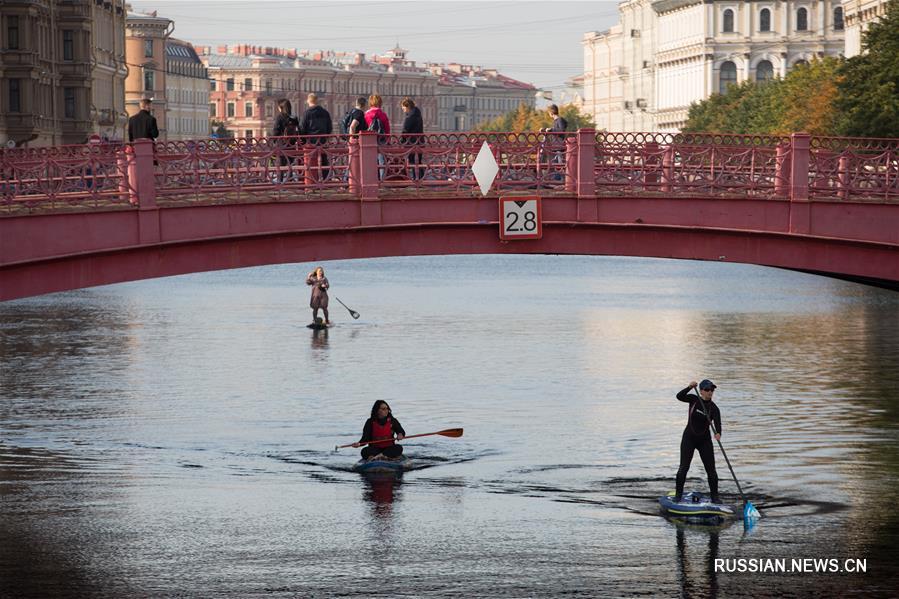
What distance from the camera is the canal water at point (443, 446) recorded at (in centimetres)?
2836

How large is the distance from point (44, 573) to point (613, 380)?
87.1ft

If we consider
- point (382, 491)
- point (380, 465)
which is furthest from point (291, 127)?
point (380, 465)

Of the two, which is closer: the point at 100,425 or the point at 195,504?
the point at 195,504

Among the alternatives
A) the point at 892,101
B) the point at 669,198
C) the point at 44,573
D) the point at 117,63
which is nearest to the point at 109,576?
the point at 44,573

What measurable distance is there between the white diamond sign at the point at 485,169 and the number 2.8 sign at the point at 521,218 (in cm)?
47

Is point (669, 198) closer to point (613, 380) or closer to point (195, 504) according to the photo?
point (195, 504)

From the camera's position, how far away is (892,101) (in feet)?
228

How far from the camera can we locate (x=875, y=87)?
7062cm

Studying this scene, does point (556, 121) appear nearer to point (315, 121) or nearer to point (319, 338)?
point (315, 121)

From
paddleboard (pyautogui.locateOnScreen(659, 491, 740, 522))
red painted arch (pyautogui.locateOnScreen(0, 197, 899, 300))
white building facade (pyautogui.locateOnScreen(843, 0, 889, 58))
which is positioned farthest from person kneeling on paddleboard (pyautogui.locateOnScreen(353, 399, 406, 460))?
white building facade (pyautogui.locateOnScreen(843, 0, 889, 58))

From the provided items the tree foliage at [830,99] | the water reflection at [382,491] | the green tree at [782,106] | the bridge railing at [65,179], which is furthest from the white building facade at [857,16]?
the bridge railing at [65,179]

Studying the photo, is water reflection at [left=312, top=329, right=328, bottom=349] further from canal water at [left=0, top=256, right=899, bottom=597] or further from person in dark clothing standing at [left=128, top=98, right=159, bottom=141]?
person in dark clothing standing at [left=128, top=98, right=159, bottom=141]

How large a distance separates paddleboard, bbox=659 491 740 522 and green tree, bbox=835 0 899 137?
1542 inches

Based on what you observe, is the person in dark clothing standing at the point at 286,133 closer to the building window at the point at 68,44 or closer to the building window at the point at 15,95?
the building window at the point at 15,95
